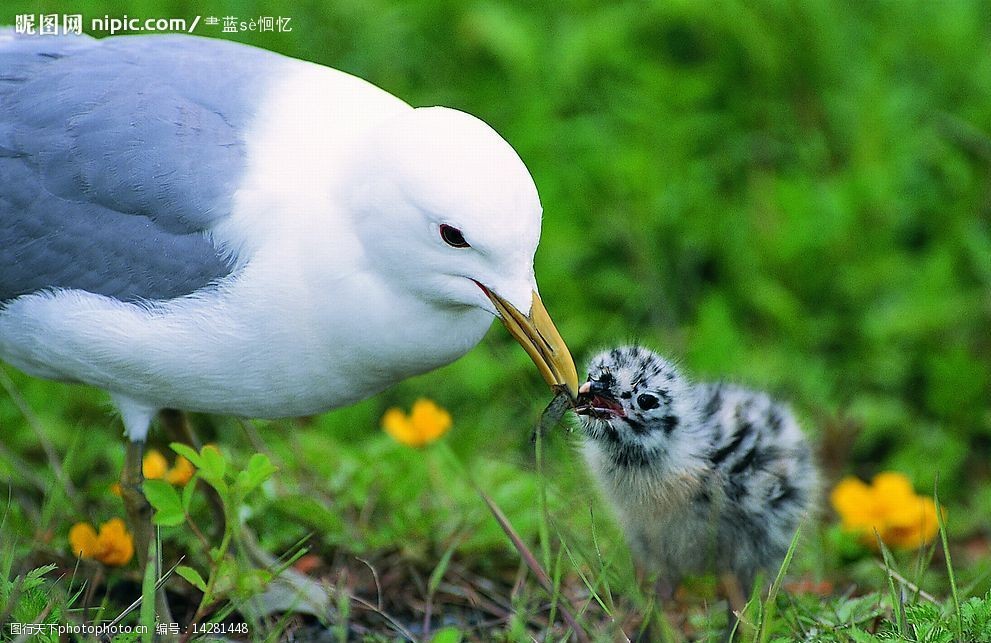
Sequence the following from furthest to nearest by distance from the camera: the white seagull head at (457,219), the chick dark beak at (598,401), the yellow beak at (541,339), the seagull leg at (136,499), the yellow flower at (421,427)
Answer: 1. the yellow flower at (421,427)
2. the seagull leg at (136,499)
3. the chick dark beak at (598,401)
4. the yellow beak at (541,339)
5. the white seagull head at (457,219)

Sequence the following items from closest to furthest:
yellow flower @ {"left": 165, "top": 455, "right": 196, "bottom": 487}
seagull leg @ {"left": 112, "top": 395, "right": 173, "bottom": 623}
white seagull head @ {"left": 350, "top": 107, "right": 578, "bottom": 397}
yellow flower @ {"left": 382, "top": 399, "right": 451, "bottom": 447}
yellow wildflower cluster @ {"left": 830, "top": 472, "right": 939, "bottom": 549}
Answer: white seagull head @ {"left": 350, "top": 107, "right": 578, "bottom": 397}, seagull leg @ {"left": 112, "top": 395, "right": 173, "bottom": 623}, yellow wildflower cluster @ {"left": 830, "top": 472, "right": 939, "bottom": 549}, yellow flower @ {"left": 165, "top": 455, "right": 196, "bottom": 487}, yellow flower @ {"left": 382, "top": 399, "right": 451, "bottom": 447}

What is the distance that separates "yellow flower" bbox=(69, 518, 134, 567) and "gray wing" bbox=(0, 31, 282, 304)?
0.69 m

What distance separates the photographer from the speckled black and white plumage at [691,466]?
3.25m

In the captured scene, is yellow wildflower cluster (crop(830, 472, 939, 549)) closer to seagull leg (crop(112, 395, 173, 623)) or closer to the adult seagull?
the adult seagull

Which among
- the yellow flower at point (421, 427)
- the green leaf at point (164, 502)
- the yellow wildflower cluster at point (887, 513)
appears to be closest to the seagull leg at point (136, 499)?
the green leaf at point (164, 502)

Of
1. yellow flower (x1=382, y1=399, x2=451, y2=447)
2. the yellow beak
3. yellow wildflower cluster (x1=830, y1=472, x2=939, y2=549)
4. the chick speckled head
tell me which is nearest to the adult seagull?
the yellow beak

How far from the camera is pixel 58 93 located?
353cm

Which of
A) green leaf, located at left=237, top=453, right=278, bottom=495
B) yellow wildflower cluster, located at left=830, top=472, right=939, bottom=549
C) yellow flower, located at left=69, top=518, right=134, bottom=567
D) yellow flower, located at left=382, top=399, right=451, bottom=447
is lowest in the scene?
yellow flower, located at left=69, top=518, right=134, bottom=567

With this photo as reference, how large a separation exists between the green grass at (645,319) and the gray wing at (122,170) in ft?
2.39

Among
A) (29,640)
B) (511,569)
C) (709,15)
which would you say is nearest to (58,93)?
(29,640)

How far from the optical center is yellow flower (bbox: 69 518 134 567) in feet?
12.0

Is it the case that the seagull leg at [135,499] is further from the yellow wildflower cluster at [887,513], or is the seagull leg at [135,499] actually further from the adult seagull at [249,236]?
the yellow wildflower cluster at [887,513]

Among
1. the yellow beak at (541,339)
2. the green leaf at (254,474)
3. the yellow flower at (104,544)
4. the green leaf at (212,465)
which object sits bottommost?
the yellow flower at (104,544)

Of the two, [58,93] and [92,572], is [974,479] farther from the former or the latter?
[58,93]
